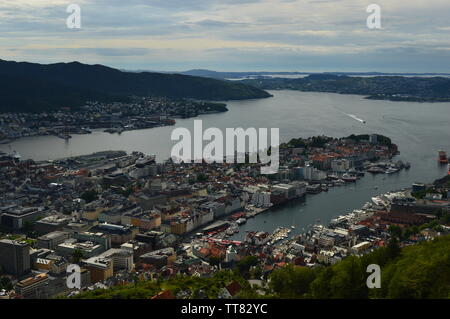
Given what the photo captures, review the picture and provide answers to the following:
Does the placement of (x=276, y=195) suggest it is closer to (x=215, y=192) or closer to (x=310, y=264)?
(x=215, y=192)

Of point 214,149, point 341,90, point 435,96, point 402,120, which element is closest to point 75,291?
point 214,149

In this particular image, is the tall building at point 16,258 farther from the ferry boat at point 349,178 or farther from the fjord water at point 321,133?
the ferry boat at point 349,178

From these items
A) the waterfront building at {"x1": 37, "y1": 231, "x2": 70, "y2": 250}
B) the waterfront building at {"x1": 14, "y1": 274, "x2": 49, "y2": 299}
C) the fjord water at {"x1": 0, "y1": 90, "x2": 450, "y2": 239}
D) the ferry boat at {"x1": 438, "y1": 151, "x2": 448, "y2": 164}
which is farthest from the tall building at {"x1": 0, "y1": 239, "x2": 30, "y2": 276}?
the ferry boat at {"x1": 438, "y1": 151, "x2": 448, "y2": 164}

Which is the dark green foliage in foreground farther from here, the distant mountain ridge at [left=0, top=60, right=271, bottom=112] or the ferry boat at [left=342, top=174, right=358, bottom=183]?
the distant mountain ridge at [left=0, top=60, right=271, bottom=112]

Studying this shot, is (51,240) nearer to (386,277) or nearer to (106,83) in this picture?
(386,277)

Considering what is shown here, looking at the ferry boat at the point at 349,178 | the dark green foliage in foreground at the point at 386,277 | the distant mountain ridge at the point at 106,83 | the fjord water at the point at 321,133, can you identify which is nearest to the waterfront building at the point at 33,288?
the dark green foliage in foreground at the point at 386,277

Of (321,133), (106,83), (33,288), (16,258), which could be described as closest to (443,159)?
(321,133)

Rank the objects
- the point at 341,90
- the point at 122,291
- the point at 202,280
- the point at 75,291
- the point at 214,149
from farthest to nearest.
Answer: the point at 341,90 < the point at 214,149 < the point at 75,291 < the point at 202,280 < the point at 122,291
